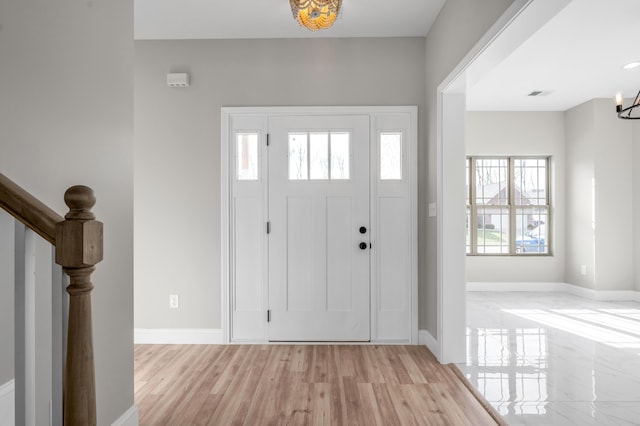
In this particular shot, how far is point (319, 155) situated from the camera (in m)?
3.61

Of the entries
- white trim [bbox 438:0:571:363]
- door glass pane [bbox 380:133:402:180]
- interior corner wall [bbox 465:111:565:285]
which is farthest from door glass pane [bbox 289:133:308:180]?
interior corner wall [bbox 465:111:565:285]

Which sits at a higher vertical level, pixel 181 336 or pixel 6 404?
pixel 6 404

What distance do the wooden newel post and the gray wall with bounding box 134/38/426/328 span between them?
8.70 ft

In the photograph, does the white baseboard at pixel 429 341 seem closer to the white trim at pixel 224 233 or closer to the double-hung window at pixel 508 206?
the white trim at pixel 224 233

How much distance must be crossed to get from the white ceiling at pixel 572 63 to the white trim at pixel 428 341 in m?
2.91

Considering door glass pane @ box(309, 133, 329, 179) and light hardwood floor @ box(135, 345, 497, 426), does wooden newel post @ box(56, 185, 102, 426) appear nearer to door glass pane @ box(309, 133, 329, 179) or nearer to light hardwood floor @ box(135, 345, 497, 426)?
light hardwood floor @ box(135, 345, 497, 426)

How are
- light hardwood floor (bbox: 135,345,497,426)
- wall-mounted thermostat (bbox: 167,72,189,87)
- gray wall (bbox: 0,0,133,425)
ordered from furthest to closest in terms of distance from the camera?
wall-mounted thermostat (bbox: 167,72,189,87) < light hardwood floor (bbox: 135,345,497,426) < gray wall (bbox: 0,0,133,425)

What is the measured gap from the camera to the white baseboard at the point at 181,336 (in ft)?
11.8

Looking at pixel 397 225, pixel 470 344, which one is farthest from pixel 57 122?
pixel 470 344

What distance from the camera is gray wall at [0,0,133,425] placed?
1387mm

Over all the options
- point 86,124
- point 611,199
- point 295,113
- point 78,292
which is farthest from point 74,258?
point 611,199

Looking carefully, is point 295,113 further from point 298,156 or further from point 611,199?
point 611,199

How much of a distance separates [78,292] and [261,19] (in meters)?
2.98

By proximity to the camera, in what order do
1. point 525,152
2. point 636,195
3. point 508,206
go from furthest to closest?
1. point 508,206
2. point 525,152
3. point 636,195
